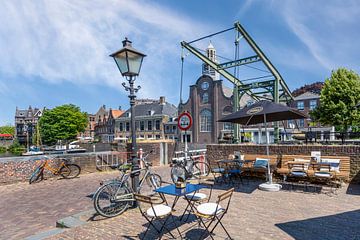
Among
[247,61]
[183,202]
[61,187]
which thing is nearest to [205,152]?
[183,202]

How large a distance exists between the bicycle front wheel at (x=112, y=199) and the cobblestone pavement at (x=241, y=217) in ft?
0.51

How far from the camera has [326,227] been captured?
3.78 meters

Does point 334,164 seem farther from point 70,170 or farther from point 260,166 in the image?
point 70,170

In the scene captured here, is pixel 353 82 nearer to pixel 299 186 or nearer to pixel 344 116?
pixel 344 116

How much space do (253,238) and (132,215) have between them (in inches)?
89.2

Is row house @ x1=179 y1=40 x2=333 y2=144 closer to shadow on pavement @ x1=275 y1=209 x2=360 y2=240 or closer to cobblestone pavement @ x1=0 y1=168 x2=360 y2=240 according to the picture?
cobblestone pavement @ x1=0 y1=168 x2=360 y2=240

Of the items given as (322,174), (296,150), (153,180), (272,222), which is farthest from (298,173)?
(153,180)

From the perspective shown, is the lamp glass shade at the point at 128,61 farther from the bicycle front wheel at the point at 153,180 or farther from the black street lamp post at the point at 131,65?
the bicycle front wheel at the point at 153,180

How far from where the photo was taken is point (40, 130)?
48062 millimetres

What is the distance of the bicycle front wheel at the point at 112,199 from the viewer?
4293 mm

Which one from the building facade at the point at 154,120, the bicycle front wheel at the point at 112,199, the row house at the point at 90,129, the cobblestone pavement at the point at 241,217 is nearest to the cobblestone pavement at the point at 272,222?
the cobblestone pavement at the point at 241,217

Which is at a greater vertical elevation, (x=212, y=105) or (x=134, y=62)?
(x=212, y=105)

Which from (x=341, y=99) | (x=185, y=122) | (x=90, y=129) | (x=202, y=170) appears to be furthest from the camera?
(x=90, y=129)

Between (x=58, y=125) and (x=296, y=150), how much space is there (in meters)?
47.2
